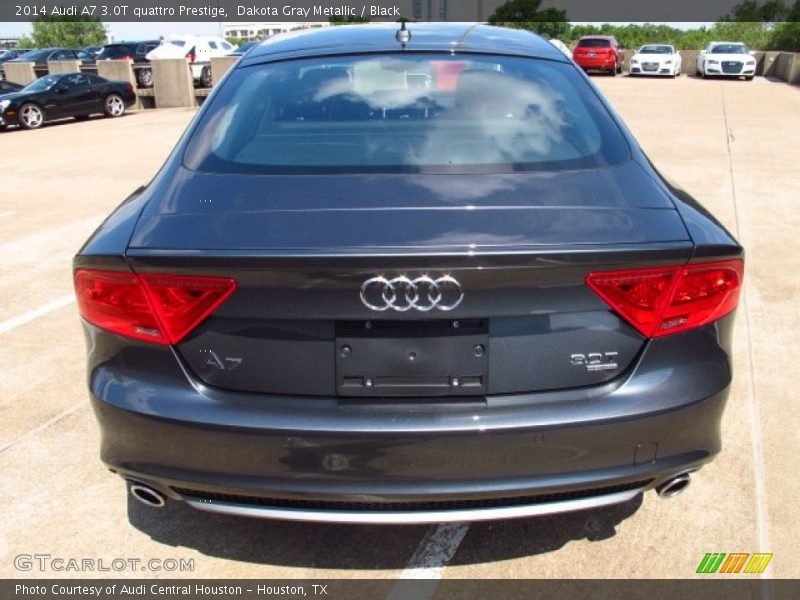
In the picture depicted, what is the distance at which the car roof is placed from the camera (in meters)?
3.25

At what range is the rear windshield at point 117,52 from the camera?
3097cm

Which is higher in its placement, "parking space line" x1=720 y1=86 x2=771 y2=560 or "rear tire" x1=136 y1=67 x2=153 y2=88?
"parking space line" x1=720 y1=86 x2=771 y2=560

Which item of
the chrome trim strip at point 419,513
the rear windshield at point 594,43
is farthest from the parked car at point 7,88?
the rear windshield at point 594,43

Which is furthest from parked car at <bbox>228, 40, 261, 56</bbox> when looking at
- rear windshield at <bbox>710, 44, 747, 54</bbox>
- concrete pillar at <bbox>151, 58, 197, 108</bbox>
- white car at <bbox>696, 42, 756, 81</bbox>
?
rear windshield at <bbox>710, 44, 747, 54</bbox>

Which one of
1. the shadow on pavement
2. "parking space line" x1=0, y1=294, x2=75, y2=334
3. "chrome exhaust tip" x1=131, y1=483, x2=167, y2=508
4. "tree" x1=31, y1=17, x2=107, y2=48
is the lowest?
"tree" x1=31, y1=17, x2=107, y2=48

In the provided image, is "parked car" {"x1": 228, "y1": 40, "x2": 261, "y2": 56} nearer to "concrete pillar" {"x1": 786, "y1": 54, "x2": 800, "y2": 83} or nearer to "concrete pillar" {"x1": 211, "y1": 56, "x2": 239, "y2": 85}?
"concrete pillar" {"x1": 211, "y1": 56, "x2": 239, "y2": 85}

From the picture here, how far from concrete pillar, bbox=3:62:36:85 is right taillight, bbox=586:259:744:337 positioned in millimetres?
31161

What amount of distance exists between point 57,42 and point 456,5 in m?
46.9

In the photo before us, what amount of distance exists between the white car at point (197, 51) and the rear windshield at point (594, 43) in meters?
15.9

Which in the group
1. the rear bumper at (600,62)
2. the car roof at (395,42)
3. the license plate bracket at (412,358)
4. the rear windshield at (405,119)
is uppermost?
the car roof at (395,42)

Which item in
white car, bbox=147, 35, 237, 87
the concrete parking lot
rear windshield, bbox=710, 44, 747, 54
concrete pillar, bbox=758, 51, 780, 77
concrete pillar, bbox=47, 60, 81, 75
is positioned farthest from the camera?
concrete pillar, bbox=758, 51, 780, 77

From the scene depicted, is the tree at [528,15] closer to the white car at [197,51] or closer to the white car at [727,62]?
the white car at [727,62]

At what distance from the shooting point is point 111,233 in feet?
7.72
